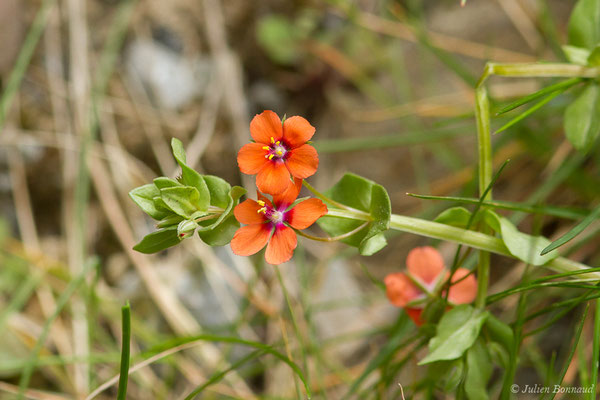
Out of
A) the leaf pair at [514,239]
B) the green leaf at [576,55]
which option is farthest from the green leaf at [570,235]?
the green leaf at [576,55]

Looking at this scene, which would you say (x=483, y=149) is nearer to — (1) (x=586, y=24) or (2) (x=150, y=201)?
(1) (x=586, y=24)

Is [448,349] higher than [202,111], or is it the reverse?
[202,111]

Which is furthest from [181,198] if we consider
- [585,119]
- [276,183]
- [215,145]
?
[215,145]

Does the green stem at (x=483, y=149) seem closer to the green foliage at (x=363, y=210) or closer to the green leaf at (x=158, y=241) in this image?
the green foliage at (x=363, y=210)

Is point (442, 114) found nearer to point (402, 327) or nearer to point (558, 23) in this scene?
point (558, 23)

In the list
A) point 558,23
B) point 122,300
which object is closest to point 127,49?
point 122,300

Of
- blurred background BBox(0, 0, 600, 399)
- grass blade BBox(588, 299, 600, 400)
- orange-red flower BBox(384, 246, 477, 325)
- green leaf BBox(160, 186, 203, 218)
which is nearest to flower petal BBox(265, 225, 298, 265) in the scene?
green leaf BBox(160, 186, 203, 218)
